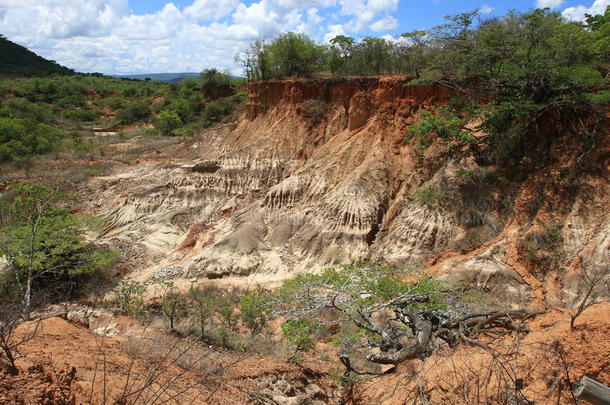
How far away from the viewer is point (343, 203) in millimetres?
18984

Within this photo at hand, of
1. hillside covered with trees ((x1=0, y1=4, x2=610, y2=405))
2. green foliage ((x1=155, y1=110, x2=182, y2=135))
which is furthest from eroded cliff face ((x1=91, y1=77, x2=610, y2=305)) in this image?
green foliage ((x1=155, y1=110, x2=182, y2=135))

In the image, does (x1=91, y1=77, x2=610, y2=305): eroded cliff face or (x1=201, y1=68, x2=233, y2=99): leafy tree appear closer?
(x1=91, y1=77, x2=610, y2=305): eroded cliff face

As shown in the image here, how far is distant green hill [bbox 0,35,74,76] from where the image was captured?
316ft

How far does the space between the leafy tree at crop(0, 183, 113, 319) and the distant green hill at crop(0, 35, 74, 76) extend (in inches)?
3706

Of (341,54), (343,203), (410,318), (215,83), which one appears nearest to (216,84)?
(215,83)

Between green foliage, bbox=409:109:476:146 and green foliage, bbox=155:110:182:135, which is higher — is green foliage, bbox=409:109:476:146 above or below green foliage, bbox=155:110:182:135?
above

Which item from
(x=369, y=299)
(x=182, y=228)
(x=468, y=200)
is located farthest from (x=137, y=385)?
(x=182, y=228)

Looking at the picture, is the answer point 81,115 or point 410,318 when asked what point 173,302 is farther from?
point 81,115

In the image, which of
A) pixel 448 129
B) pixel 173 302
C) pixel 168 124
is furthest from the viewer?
pixel 168 124

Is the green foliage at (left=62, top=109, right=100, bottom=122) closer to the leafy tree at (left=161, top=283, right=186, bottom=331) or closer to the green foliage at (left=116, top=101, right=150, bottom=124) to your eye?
the green foliage at (left=116, top=101, right=150, bottom=124)

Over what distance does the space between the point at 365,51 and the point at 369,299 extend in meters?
18.5

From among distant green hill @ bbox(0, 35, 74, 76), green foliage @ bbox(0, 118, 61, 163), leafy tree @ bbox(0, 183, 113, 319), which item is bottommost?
leafy tree @ bbox(0, 183, 113, 319)

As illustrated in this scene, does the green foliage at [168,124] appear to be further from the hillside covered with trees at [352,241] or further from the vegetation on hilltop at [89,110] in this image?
the hillside covered with trees at [352,241]

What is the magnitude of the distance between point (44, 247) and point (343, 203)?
1363 centimetres
